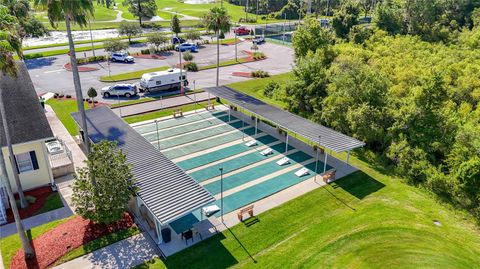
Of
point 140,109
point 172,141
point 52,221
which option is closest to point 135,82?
point 140,109

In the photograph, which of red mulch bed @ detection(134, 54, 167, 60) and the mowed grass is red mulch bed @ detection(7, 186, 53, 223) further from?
red mulch bed @ detection(134, 54, 167, 60)

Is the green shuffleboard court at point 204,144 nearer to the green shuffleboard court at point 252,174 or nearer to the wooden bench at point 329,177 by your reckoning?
the green shuffleboard court at point 252,174

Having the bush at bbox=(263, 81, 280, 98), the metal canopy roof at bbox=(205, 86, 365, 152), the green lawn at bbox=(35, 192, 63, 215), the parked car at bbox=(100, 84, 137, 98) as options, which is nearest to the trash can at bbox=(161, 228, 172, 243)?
the green lawn at bbox=(35, 192, 63, 215)

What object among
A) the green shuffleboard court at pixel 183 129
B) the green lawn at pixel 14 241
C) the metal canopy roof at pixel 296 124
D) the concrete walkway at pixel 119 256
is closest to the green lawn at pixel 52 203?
the green lawn at pixel 14 241

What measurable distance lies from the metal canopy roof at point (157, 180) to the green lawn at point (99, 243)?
2.76 metres

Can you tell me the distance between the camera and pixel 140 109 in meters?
42.7

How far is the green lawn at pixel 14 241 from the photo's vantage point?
2050 centimetres

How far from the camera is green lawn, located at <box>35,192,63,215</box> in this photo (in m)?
24.8

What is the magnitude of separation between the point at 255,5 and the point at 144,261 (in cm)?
12962

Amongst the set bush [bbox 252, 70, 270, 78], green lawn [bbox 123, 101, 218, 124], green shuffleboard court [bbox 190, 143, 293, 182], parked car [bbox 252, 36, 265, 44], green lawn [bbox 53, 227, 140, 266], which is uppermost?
parked car [bbox 252, 36, 265, 44]

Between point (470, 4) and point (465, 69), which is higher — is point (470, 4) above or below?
above

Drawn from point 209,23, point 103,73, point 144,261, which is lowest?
point 144,261

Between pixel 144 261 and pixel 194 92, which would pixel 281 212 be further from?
pixel 194 92

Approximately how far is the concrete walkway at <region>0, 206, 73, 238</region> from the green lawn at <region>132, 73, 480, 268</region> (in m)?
8.33
